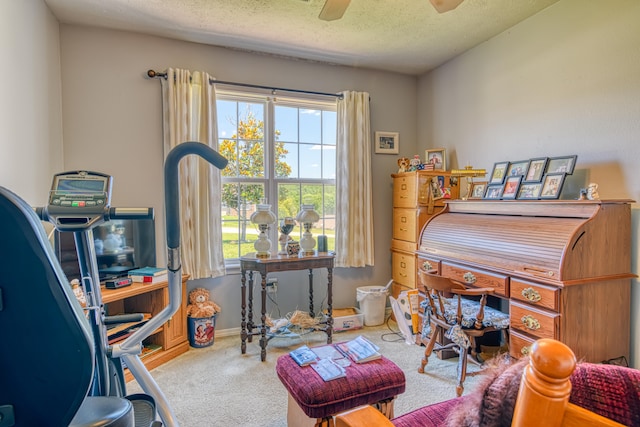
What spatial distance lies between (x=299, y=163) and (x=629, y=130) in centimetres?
251

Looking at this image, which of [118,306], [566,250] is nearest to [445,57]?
[566,250]

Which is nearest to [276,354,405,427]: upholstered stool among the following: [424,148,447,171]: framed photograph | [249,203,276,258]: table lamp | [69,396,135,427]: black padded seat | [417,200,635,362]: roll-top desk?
[69,396,135,427]: black padded seat

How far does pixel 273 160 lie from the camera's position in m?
3.31

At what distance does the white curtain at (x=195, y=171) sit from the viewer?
9.31ft

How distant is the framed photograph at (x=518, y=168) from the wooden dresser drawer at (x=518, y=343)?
1.16 metres

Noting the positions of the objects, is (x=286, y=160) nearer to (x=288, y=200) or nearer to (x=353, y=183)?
(x=288, y=200)

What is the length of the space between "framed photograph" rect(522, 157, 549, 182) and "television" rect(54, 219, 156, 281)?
2.77 metres

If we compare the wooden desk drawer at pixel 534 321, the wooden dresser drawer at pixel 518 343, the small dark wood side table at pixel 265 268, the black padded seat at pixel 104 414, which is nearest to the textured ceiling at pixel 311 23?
the small dark wood side table at pixel 265 268

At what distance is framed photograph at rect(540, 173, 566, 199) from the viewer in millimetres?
2195

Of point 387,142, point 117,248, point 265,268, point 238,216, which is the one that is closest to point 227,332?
point 265,268

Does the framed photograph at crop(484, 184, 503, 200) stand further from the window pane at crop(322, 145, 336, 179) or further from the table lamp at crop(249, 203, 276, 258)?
the table lamp at crop(249, 203, 276, 258)

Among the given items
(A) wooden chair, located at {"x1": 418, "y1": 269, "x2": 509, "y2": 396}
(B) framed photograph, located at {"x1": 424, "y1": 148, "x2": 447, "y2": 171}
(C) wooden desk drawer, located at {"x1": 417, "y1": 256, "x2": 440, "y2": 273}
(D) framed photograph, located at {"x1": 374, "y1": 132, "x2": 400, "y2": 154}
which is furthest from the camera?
(D) framed photograph, located at {"x1": 374, "y1": 132, "x2": 400, "y2": 154}

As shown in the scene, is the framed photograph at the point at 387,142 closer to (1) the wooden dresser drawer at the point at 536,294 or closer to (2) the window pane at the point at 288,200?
(2) the window pane at the point at 288,200

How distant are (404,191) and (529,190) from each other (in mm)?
1217
